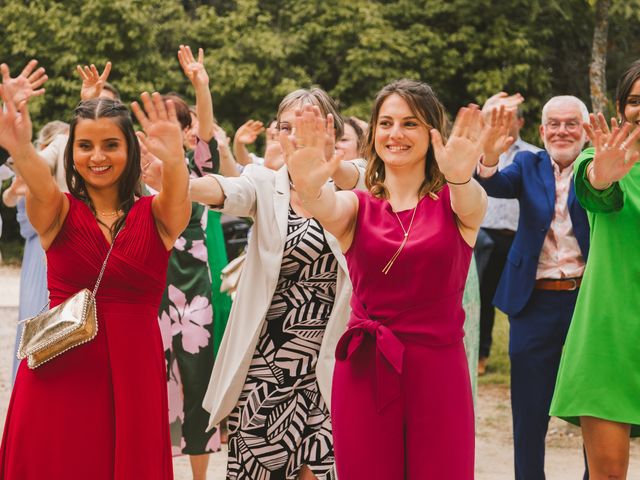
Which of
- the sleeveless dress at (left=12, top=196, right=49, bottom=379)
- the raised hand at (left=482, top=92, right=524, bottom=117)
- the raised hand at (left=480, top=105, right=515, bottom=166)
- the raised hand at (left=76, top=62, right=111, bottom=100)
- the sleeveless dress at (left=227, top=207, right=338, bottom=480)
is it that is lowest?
the sleeveless dress at (left=227, top=207, right=338, bottom=480)

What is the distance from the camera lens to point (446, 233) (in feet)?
12.2

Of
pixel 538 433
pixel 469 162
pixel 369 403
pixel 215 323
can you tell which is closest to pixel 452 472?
pixel 369 403

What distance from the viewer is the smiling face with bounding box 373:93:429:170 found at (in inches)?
154

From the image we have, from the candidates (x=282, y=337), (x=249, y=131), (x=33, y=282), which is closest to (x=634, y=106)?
(x=282, y=337)

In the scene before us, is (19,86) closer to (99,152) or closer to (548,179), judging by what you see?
(99,152)

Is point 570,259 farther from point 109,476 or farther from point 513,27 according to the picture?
point 513,27

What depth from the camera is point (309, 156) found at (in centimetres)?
348

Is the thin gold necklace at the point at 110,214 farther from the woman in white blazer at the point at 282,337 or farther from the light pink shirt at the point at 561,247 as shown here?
the light pink shirt at the point at 561,247

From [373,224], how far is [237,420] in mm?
1402

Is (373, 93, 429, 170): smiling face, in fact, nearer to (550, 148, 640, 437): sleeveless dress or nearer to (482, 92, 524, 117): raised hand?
(482, 92, 524, 117): raised hand

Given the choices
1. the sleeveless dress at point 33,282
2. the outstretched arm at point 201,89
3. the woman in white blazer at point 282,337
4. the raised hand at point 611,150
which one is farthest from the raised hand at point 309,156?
the sleeveless dress at point 33,282

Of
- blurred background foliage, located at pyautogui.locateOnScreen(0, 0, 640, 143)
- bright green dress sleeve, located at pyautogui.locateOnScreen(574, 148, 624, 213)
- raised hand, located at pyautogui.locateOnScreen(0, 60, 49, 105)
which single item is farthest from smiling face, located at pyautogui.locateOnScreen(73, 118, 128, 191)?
blurred background foliage, located at pyautogui.locateOnScreen(0, 0, 640, 143)

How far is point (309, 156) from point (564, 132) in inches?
99.3

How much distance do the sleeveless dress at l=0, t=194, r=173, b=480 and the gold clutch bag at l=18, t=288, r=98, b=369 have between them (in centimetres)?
7
